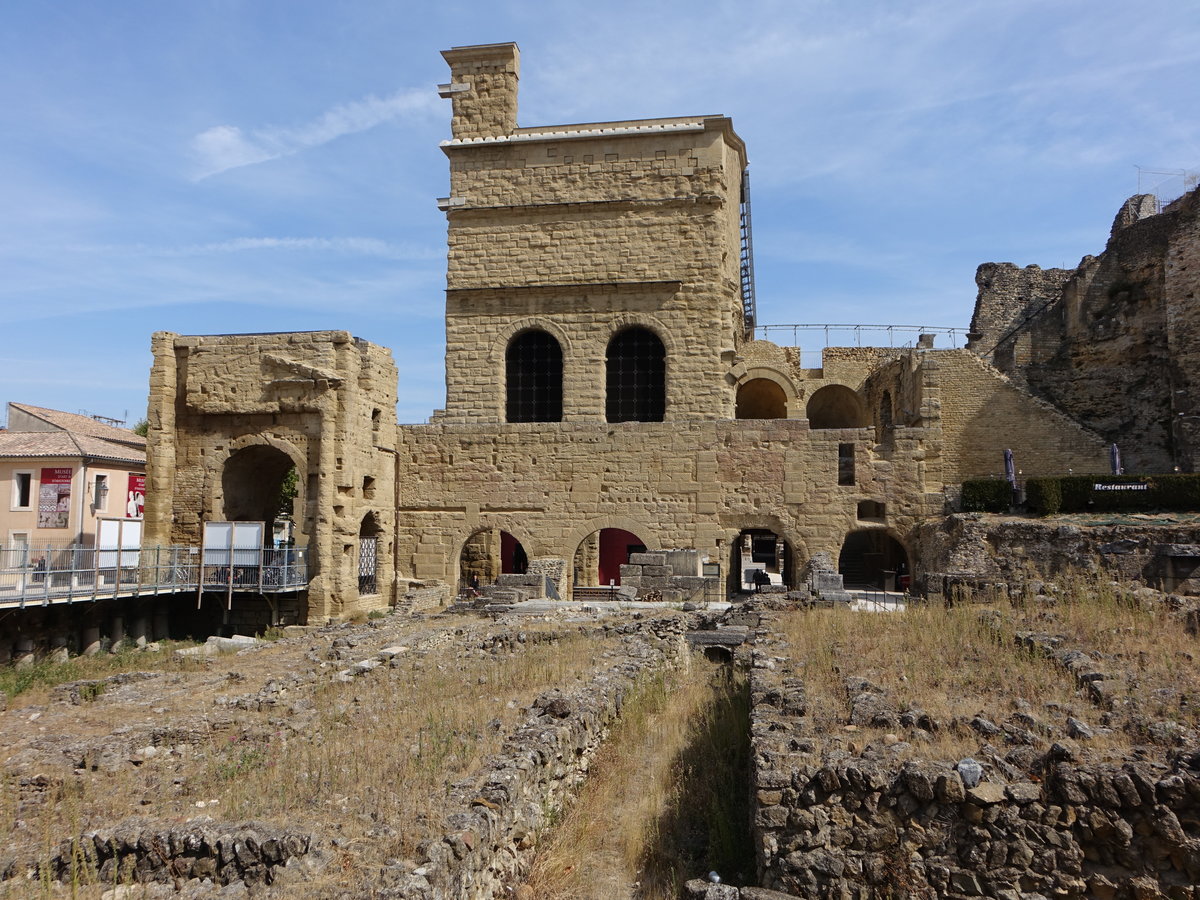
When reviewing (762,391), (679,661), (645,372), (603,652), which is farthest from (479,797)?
(762,391)

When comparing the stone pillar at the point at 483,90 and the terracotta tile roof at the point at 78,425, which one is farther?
the terracotta tile roof at the point at 78,425

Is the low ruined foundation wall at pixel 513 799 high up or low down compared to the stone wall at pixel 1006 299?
down

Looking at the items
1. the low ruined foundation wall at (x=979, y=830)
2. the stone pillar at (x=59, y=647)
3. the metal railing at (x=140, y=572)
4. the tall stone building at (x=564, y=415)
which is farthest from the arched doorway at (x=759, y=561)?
the low ruined foundation wall at (x=979, y=830)

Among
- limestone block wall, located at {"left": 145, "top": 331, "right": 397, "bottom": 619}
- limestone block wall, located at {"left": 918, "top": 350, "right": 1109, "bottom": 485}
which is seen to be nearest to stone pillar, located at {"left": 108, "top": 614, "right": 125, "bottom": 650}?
limestone block wall, located at {"left": 145, "top": 331, "right": 397, "bottom": 619}

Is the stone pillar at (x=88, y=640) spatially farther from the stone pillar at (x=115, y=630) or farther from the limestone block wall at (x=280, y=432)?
the limestone block wall at (x=280, y=432)

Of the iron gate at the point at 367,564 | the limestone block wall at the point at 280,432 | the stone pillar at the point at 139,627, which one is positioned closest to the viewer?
the stone pillar at the point at 139,627

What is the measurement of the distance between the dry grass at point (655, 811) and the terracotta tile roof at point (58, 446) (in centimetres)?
1876

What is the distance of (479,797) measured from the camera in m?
5.01

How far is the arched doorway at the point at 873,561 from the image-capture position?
2254 centimetres

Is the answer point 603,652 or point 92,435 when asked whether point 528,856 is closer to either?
point 603,652

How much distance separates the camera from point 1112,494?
1794cm

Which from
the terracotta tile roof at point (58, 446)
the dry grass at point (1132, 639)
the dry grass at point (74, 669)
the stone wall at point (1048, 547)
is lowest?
the dry grass at point (74, 669)

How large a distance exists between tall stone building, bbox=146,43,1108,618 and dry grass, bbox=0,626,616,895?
373 inches

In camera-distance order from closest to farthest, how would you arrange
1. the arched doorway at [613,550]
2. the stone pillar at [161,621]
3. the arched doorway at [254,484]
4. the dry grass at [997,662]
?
the dry grass at [997,662] → the stone pillar at [161,621] → the arched doorway at [254,484] → the arched doorway at [613,550]
